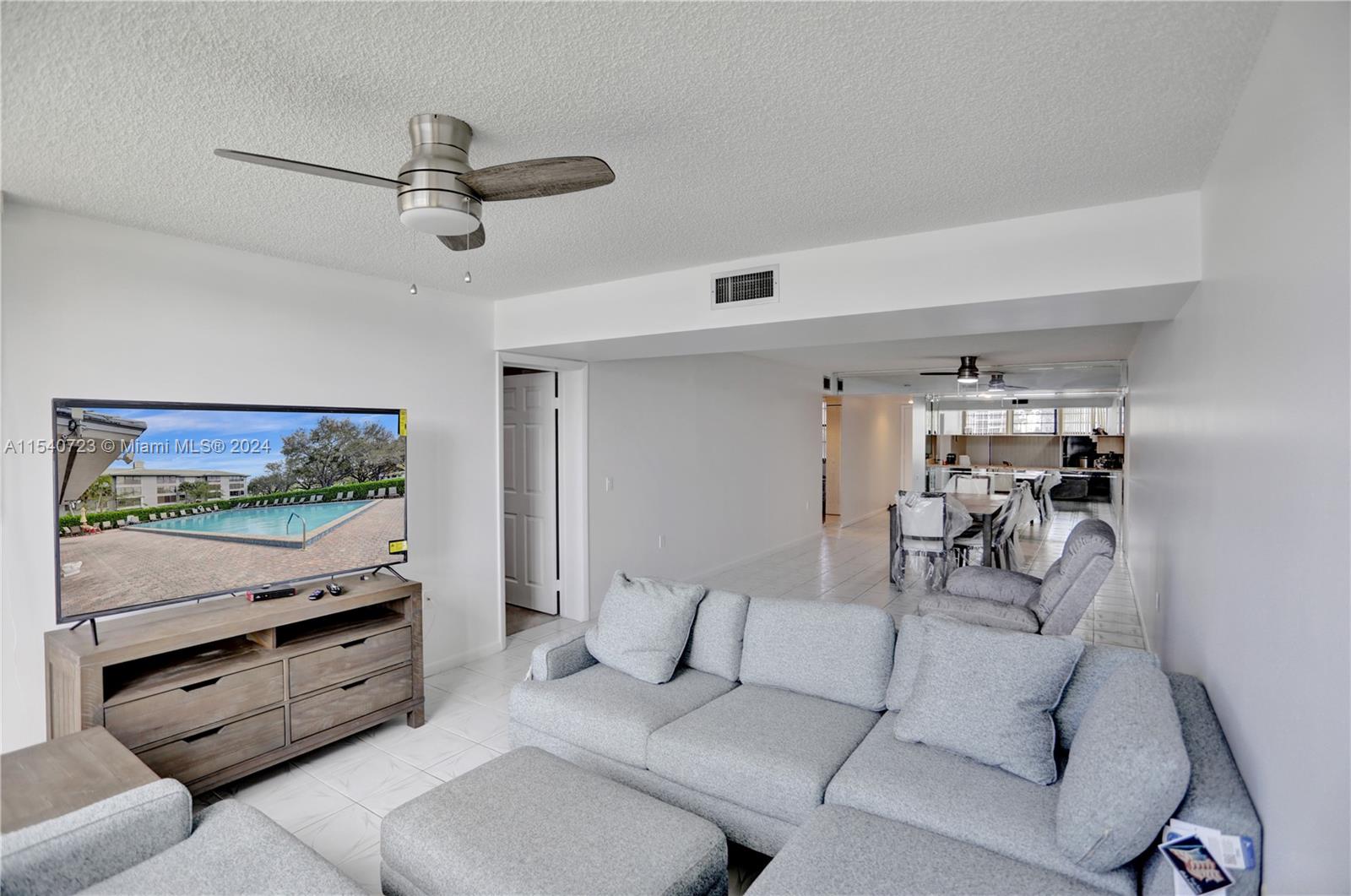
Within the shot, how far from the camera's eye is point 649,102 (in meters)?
1.82

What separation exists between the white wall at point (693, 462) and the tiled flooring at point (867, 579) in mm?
382

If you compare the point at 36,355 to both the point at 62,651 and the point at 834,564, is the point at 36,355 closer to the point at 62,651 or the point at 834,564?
the point at 62,651

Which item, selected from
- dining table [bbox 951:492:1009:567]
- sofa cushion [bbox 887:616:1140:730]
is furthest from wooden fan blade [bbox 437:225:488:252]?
dining table [bbox 951:492:1009:567]

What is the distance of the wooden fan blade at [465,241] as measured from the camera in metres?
2.24

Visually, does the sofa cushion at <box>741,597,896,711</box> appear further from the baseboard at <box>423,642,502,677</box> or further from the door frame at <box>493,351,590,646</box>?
the door frame at <box>493,351,590,646</box>

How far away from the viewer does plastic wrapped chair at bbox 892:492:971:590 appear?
6074 mm

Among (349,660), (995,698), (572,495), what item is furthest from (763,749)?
(572,495)

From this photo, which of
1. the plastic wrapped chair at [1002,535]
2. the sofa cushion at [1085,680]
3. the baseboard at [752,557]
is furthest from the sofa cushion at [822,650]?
the plastic wrapped chair at [1002,535]

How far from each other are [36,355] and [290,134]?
5.29ft

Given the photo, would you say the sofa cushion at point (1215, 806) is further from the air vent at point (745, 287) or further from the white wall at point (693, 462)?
the white wall at point (693, 462)

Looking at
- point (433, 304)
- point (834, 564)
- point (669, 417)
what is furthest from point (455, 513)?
point (834, 564)

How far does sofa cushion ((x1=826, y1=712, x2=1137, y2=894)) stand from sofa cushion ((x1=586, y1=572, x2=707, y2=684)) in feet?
3.04

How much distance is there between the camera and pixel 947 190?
2.47 meters

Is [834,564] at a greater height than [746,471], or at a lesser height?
lesser
